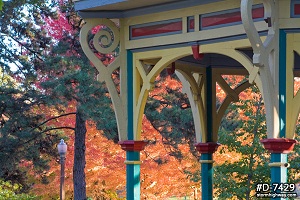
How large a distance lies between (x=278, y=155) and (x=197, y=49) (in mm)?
1674

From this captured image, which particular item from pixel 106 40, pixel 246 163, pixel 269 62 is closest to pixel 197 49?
pixel 269 62

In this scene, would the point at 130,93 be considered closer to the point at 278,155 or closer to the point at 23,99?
the point at 278,155

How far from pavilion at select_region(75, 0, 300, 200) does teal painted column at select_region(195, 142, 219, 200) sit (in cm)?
2

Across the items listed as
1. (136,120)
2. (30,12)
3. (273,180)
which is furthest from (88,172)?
(273,180)

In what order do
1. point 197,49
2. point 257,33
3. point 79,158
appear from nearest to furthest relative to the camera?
point 257,33
point 197,49
point 79,158

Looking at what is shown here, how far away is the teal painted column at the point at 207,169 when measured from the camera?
10.9 m

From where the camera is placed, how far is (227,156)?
1673cm

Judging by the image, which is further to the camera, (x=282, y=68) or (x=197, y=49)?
(x=197, y=49)

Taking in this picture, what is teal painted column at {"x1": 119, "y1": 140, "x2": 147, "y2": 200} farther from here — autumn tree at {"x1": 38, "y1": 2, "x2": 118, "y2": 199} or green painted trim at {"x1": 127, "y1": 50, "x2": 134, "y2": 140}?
autumn tree at {"x1": 38, "y1": 2, "x2": 118, "y2": 199}

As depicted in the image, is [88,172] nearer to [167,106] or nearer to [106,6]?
[167,106]

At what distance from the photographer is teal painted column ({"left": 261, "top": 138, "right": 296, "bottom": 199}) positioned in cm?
760

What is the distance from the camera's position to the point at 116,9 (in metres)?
9.21

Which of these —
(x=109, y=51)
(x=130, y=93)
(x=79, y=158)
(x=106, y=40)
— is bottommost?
(x=130, y=93)

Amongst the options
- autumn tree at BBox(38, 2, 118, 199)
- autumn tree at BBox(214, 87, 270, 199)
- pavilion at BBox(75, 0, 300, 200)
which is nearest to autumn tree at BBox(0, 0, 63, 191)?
autumn tree at BBox(38, 2, 118, 199)
